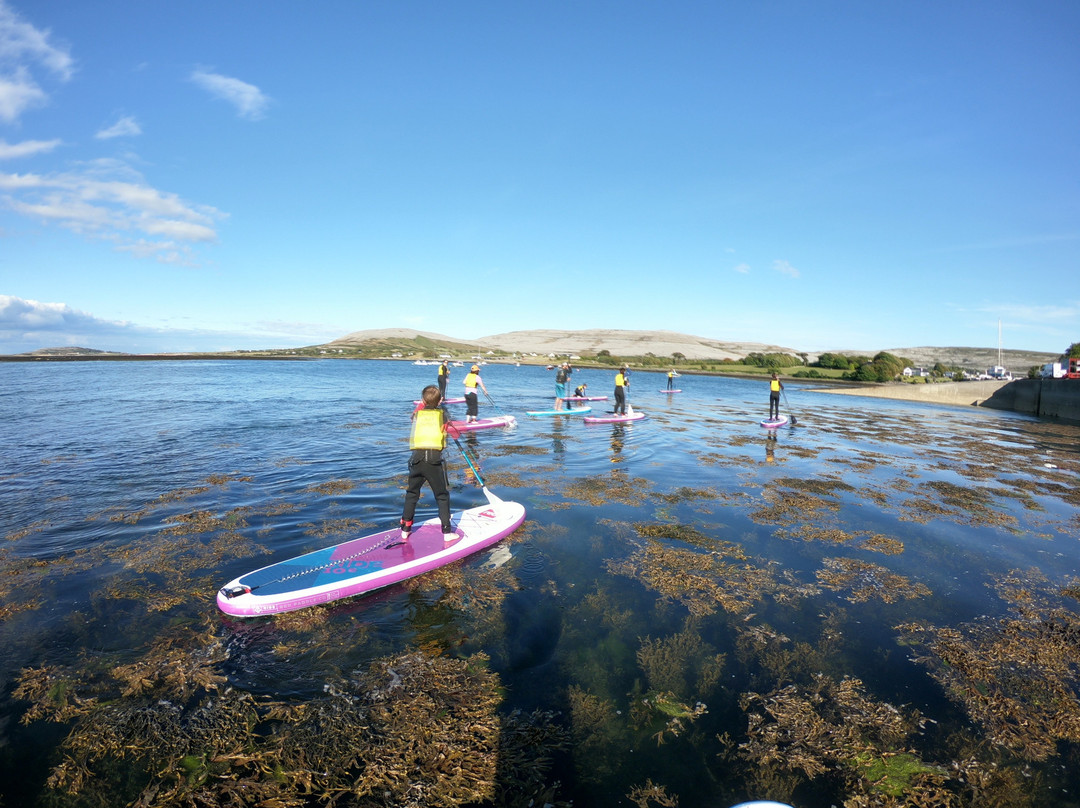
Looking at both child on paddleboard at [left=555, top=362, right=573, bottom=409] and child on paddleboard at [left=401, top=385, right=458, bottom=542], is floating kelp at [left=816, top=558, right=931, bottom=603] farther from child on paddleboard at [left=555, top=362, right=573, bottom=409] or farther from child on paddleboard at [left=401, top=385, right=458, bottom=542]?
child on paddleboard at [left=555, top=362, right=573, bottom=409]

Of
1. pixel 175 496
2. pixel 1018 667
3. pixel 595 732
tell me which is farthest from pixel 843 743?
pixel 175 496

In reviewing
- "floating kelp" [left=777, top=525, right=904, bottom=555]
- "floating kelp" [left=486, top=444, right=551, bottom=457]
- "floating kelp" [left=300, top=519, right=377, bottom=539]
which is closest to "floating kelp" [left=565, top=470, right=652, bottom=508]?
"floating kelp" [left=777, top=525, right=904, bottom=555]

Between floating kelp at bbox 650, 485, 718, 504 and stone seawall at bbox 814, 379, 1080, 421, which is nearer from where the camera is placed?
floating kelp at bbox 650, 485, 718, 504

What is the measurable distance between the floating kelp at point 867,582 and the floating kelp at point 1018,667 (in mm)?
879

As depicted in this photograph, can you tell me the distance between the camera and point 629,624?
706cm

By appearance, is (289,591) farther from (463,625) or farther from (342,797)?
(342,797)

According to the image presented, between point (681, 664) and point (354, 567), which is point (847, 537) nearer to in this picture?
point (681, 664)

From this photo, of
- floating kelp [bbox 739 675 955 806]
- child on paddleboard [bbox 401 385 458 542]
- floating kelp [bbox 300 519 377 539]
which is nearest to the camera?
floating kelp [bbox 739 675 955 806]

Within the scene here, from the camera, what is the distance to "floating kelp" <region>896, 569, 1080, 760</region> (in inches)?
205

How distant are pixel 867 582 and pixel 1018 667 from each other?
2412 mm

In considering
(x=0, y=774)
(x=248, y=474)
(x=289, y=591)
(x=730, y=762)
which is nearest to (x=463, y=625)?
(x=289, y=591)

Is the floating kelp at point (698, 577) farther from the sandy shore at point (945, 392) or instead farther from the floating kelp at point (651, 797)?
the sandy shore at point (945, 392)

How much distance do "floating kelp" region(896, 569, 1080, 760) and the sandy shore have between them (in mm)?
57312

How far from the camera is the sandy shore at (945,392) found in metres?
52.4
